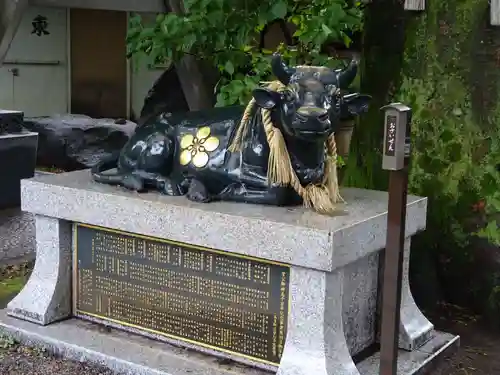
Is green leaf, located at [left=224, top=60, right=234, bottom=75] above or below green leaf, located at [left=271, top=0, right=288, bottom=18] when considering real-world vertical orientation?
below

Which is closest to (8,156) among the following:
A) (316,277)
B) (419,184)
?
(419,184)

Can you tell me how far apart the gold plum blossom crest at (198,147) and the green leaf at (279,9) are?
1287 mm

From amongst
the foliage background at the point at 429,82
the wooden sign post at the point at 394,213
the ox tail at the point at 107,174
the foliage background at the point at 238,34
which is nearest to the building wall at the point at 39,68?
the foliage background at the point at 238,34

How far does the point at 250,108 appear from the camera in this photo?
412 cm

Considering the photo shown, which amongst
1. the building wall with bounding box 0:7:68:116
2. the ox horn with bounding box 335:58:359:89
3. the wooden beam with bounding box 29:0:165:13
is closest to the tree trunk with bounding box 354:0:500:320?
the ox horn with bounding box 335:58:359:89

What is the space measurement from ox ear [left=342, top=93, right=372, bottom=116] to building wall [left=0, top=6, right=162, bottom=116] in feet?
24.5

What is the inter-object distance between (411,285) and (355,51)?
→ 2.14m

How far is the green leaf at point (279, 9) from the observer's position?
5227mm

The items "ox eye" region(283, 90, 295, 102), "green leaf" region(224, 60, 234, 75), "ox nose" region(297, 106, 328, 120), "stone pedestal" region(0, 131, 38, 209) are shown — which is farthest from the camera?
"stone pedestal" region(0, 131, 38, 209)

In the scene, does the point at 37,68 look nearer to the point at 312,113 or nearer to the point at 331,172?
the point at 331,172

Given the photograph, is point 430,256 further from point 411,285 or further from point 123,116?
point 123,116

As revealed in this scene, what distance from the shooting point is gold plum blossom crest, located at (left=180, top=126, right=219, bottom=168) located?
4270mm

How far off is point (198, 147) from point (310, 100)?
2.85ft

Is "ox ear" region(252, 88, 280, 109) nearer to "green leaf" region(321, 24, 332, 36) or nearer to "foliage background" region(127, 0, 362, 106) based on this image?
"green leaf" region(321, 24, 332, 36)
